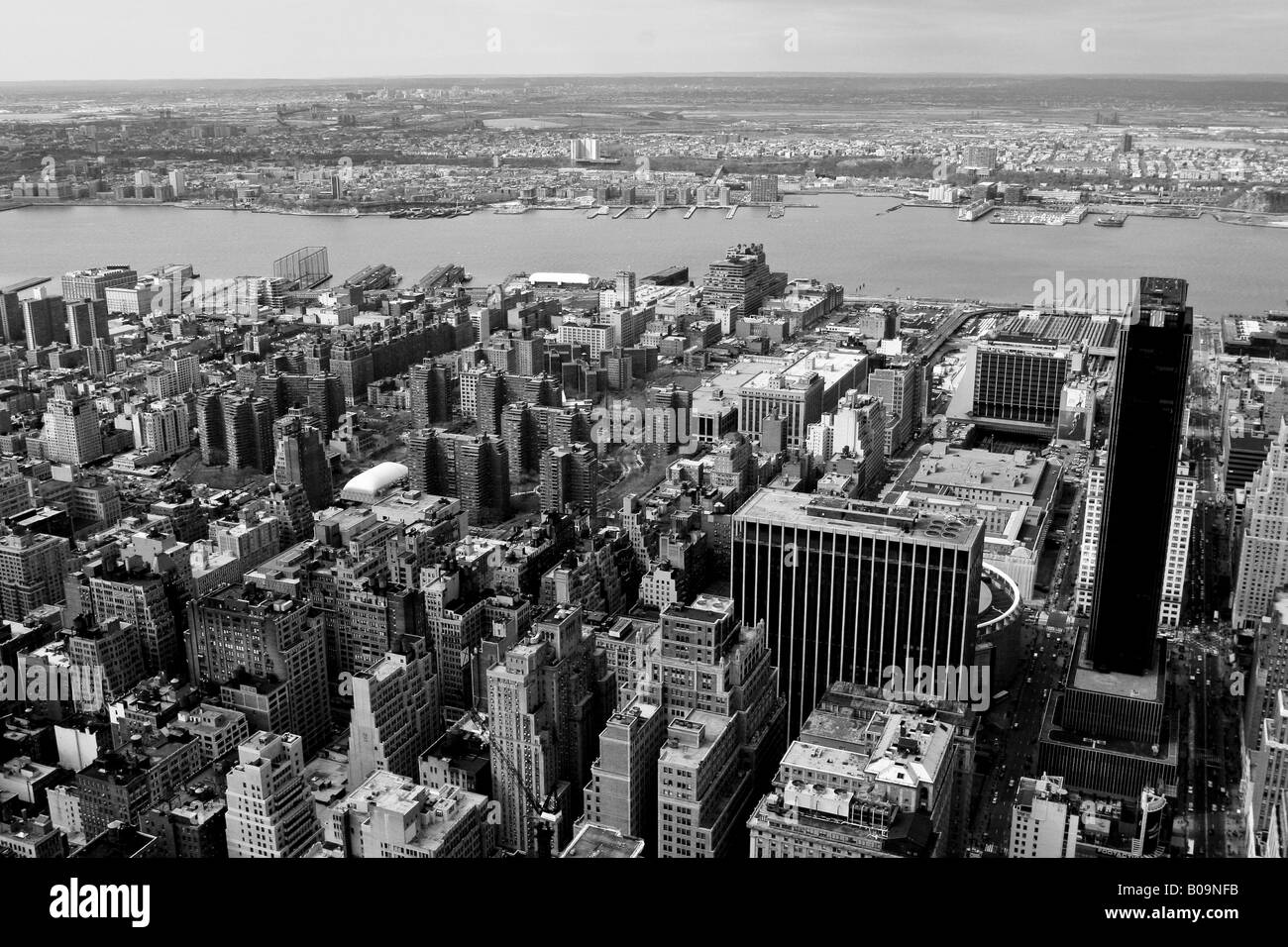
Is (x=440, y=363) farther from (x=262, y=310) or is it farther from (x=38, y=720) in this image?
(x=38, y=720)

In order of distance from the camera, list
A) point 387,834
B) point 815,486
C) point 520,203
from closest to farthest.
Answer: point 387,834 < point 815,486 < point 520,203

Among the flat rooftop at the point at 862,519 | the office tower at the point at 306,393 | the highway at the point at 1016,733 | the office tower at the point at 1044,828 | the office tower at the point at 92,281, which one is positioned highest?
the office tower at the point at 92,281

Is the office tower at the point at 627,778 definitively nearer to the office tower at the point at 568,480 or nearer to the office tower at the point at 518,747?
the office tower at the point at 518,747

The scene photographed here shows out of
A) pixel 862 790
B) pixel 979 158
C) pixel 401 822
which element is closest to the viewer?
pixel 862 790

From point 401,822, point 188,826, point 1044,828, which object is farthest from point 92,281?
point 1044,828

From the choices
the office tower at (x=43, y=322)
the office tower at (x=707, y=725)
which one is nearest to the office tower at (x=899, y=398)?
the office tower at (x=707, y=725)

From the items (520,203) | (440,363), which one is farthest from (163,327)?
(520,203)

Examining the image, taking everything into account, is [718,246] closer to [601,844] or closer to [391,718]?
[391,718]
